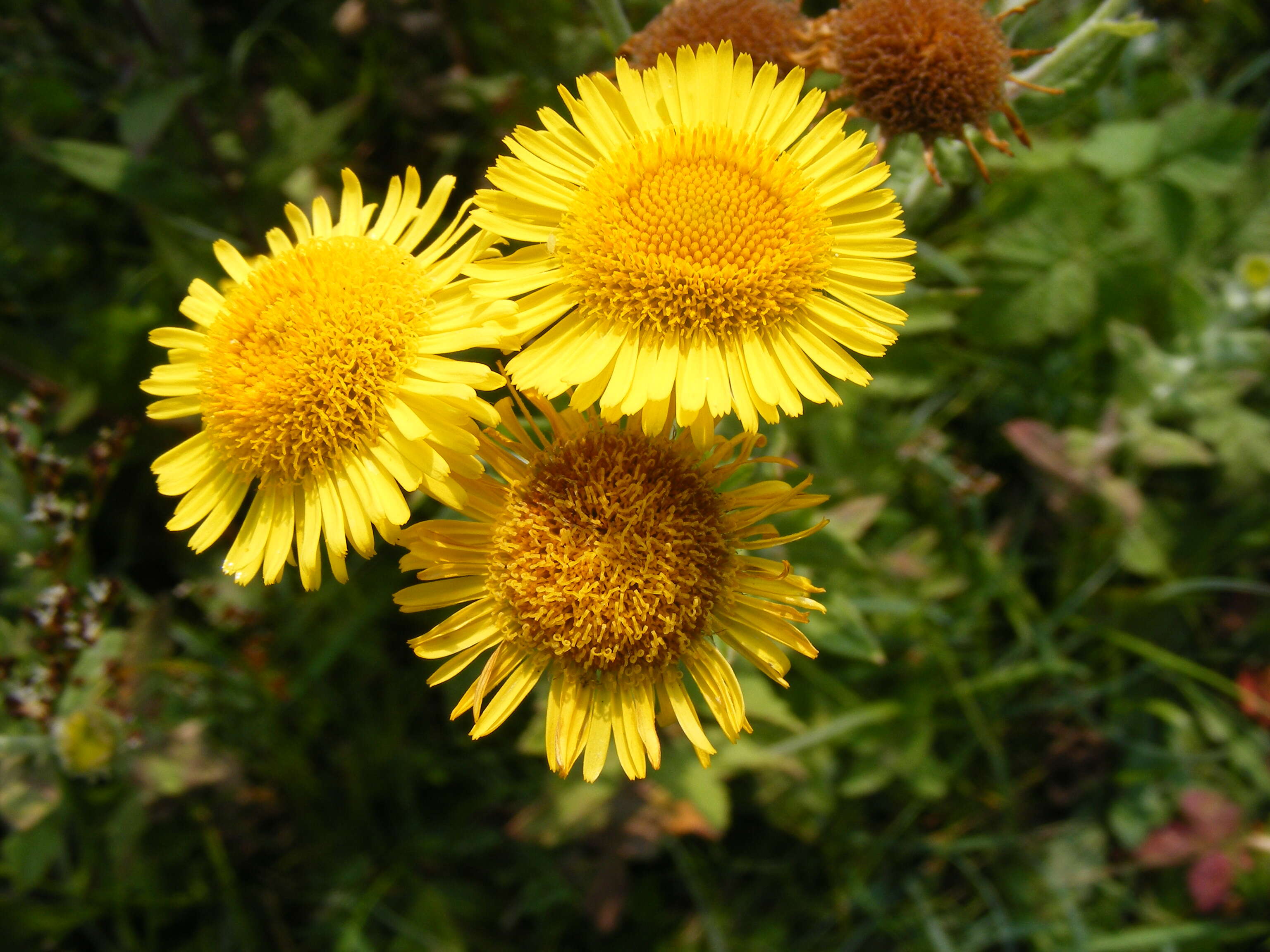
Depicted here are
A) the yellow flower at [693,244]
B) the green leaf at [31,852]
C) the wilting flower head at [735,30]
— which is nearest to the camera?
the yellow flower at [693,244]

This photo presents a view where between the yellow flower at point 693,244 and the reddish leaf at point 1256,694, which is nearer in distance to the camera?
the yellow flower at point 693,244

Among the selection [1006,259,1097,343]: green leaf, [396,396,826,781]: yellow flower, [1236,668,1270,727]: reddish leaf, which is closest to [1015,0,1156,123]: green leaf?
[1006,259,1097,343]: green leaf

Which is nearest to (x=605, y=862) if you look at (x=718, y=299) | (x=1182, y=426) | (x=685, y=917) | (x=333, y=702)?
(x=685, y=917)

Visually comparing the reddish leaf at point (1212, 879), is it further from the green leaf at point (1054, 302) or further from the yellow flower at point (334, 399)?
the yellow flower at point (334, 399)

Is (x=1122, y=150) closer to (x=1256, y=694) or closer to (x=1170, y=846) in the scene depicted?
(x=1256, y=694)

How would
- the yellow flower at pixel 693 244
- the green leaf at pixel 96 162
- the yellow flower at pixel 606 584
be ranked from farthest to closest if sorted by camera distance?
the green leaf at pixel 96 162, the yellow flower at pixel 606 584, the yellow flower at pixel 693 244

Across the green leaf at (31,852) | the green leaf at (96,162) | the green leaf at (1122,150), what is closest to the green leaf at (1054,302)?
the green leaf at (1122,150)

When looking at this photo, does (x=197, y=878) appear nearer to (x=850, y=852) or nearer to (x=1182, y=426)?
(x=850, y=852)

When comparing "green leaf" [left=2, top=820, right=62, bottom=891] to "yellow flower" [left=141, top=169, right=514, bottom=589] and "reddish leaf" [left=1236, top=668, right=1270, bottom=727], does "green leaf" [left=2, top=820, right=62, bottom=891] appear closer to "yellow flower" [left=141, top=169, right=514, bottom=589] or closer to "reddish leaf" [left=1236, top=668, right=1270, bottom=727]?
"yellow flower" [left=141, top=169, right=514, bottom=589]
